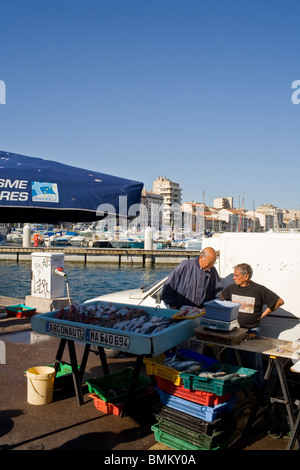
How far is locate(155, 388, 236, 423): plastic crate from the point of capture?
4277mm

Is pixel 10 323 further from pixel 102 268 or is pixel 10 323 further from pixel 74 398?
pixel 102 268

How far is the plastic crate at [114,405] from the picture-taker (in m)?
5.24

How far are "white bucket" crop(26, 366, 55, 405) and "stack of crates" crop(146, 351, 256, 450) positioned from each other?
1.71 meters

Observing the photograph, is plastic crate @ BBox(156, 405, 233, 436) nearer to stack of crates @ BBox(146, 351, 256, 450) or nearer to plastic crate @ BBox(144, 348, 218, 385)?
stack of crates @ BBox(146, 351, 256, 450)

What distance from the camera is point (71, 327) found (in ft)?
16.8

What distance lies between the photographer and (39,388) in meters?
5.56

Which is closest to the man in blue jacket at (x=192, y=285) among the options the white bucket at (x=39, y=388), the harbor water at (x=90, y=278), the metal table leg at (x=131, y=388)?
the metal table leg at (x=131, y=388)

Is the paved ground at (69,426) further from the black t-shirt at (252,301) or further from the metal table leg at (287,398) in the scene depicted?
the black t-shirt at (252,301)

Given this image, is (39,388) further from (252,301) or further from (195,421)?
(252,301)

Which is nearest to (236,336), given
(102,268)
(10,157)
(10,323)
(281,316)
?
(281,316)

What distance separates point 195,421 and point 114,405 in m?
1.32

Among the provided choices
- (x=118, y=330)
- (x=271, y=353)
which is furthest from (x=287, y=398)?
(x=118, y=330)

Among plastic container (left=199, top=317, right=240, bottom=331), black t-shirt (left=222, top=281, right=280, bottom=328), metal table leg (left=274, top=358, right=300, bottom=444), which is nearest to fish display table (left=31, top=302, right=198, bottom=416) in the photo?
plastic container (left=199, top=317, right=240, bottom=331)
